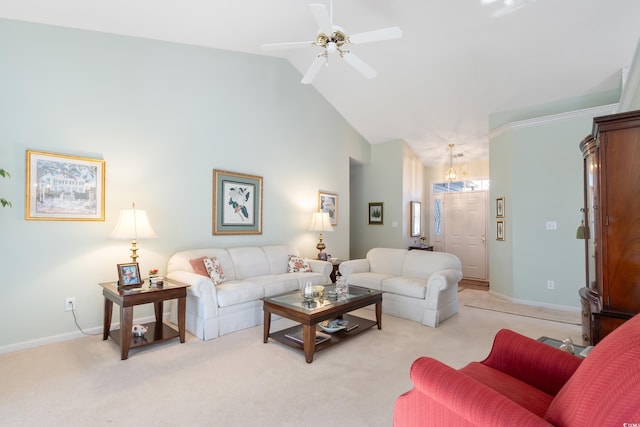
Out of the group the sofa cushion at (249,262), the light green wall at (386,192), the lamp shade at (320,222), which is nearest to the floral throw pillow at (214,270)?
the sofa cushion at (249,262)

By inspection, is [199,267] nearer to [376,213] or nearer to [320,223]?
[320,223]

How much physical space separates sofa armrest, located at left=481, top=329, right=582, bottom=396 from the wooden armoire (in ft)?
2.44

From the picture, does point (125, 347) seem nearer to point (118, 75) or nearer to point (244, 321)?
point (244, 321)

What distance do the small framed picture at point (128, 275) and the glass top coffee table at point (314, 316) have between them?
4.16 feet

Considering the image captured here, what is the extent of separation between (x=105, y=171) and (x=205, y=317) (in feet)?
6.18

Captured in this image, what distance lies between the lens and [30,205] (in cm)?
298

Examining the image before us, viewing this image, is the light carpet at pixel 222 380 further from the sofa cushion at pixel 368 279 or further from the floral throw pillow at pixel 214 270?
the sofa cushion at pixel 368 279

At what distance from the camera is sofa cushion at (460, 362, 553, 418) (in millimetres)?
1379

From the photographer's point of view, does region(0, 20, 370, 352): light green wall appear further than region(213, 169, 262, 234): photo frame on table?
No

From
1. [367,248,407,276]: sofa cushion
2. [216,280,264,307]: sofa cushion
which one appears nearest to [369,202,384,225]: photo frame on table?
[367,248,407,276]: sofa cushion

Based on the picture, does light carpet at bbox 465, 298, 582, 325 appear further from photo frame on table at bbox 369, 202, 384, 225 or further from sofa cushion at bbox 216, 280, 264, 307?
sofa cushion at bbox 216, 280, 264, 307

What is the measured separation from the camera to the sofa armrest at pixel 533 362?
5.00 feet

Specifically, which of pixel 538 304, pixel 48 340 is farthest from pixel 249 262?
pixel 538 304

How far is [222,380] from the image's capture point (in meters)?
2.43
